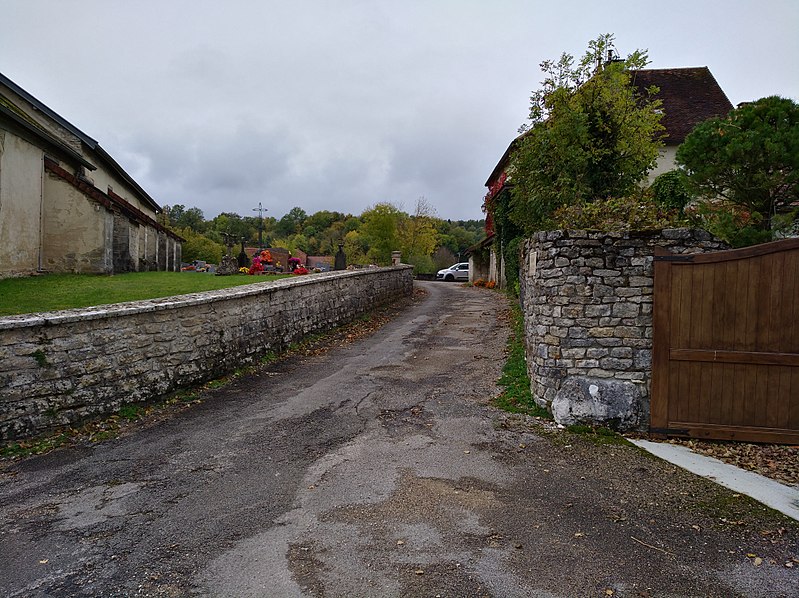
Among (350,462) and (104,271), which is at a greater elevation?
(104,271)

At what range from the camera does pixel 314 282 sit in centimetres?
1266

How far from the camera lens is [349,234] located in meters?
64.4

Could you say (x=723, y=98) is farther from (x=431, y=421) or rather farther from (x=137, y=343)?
(x=137, y=343)

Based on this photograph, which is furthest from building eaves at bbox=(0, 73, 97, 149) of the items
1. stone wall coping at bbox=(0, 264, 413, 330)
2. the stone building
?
stone wall coping at bbox=(0, 264, 413, 330)

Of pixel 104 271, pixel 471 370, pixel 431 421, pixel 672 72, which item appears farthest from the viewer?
pixel 672 72

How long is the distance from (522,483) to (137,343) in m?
5.38

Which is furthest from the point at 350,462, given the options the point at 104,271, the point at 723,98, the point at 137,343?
the point at 723,98

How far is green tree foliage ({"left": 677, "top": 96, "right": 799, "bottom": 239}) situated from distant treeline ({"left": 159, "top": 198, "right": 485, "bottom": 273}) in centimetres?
1785

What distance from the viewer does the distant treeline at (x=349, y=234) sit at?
35188 mm

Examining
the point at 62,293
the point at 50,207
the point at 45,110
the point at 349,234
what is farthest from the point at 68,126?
the point at 349,234

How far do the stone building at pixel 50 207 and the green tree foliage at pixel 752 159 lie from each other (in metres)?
15.9

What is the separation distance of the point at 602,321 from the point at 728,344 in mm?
1385

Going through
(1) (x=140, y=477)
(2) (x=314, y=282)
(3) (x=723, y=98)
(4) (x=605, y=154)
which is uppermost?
(3) (x=723, y=98)

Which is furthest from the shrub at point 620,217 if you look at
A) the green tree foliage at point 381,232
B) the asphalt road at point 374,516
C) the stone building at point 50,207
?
the green tree foliage at point 381,232
